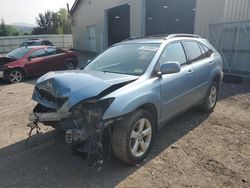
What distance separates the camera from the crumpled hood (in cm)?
335

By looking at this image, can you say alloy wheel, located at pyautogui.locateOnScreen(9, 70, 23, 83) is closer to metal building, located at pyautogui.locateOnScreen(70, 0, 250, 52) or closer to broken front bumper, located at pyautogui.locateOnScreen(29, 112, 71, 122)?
broken front bumper, located at pyautogui.locateOnScreen(29, 112, 71, 122)

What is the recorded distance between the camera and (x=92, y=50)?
80.7ft

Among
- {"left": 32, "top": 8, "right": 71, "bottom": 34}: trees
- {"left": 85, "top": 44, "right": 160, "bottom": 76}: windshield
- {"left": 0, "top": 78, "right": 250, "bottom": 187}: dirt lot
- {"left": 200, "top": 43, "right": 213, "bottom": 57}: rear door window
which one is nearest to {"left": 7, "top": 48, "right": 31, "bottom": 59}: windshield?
{"left": 0, "top": 78, "right": 250, "bottom": 187}: dirt lot

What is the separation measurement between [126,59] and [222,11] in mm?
8575

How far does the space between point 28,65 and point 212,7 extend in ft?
28.3

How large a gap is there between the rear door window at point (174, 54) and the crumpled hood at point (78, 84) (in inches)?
33.2

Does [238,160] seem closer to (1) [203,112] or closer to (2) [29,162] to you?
(1) [203,112]

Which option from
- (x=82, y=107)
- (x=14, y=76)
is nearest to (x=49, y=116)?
(x=82, y=107)

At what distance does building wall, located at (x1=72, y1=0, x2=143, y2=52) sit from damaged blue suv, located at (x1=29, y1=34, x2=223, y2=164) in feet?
39.0

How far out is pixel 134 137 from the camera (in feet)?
12.1

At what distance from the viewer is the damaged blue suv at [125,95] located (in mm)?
3342

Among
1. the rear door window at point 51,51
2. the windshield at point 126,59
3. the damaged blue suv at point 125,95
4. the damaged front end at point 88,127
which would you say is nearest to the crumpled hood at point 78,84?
the damaged blue suv at point 125,95

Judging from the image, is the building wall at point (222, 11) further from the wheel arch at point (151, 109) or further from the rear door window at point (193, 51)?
the wheel arch at point (151, 109)

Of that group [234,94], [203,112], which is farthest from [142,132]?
[234,94]
